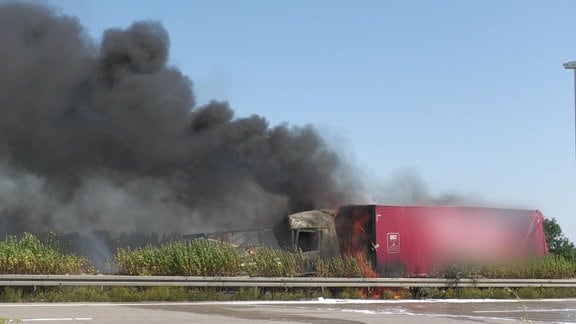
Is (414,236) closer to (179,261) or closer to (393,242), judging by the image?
(393,242)

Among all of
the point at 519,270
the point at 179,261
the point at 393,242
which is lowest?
the point at 519,270

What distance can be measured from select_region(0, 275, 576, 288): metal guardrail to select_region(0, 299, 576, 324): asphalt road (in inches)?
32.3

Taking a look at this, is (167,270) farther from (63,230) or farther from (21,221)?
(21,221)

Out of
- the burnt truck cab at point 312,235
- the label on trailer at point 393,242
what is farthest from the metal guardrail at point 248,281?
the burnt truck cab at point 312,235

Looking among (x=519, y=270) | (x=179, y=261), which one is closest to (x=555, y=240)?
(x=519, y=270)

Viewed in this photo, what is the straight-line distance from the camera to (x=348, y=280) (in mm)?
16703

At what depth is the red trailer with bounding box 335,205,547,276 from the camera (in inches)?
715

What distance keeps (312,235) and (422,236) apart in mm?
3094

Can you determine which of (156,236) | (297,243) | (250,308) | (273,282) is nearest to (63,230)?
(156,236)

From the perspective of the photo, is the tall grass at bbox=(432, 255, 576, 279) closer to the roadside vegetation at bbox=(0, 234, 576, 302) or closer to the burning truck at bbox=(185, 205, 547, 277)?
the roadside vegetation at bbox=(0, 234, 576, 302)

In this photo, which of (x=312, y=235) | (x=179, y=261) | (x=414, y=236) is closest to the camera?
(x=179, y=261)

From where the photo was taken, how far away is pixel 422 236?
734 inches

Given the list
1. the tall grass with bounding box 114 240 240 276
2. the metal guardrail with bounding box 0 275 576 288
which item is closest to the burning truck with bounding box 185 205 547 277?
the metal guardrail with bounding box 0 275 576 288

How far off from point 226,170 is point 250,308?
1149cm
